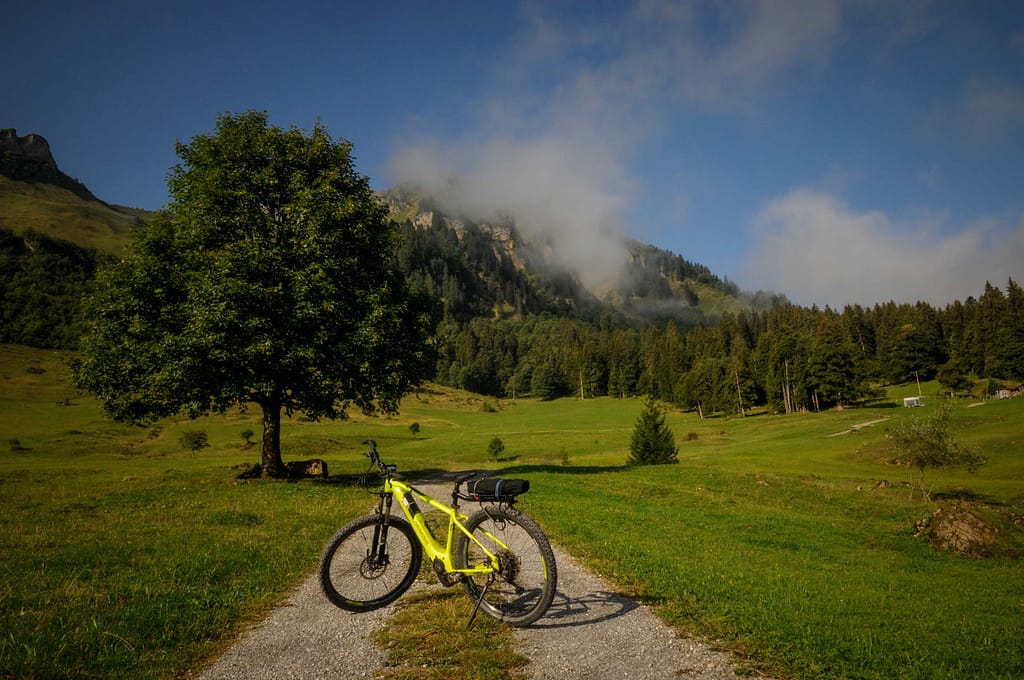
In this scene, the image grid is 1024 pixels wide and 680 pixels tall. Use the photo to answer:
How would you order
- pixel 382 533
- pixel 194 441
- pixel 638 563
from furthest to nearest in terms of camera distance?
pixel 194 441
pixel 638 563
pixel 382 533

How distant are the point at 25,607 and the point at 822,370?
4701 inches

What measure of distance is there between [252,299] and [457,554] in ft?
64.5

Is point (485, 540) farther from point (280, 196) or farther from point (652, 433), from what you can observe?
point (652, 433)

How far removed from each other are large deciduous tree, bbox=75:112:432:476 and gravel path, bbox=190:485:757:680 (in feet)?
55.9

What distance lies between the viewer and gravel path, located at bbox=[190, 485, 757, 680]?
19.6ft

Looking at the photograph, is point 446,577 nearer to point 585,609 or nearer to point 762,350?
point 585,609

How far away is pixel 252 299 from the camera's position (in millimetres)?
23375

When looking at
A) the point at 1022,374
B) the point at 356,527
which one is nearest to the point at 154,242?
the point at 356,527

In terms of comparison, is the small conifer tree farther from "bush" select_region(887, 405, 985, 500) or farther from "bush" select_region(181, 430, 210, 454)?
"bush" select_region(181, 430, 210, 454)

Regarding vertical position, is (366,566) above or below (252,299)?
below

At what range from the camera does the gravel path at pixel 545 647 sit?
5977 millimetres

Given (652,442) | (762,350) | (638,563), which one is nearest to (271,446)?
(638,563)

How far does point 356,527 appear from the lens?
8.20 m

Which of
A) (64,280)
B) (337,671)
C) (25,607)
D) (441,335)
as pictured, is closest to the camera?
(337,671)
